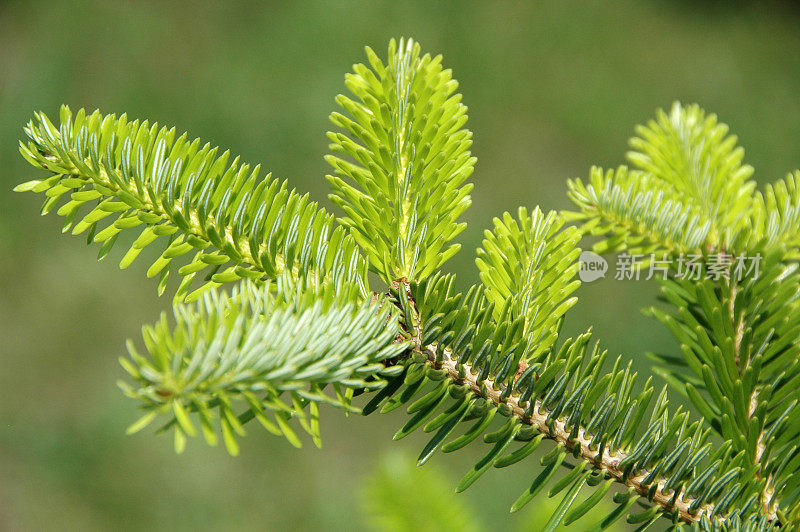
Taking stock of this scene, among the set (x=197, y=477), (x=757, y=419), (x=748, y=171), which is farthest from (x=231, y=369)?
(x=197, y=477)

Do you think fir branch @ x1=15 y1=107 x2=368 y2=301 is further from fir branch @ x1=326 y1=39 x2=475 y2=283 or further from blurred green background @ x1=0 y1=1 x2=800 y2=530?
blurred green background @ x1=0 y1=1 x2=800 y2=530

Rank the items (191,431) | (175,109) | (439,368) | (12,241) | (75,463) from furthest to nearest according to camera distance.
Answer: (175,109)
(12,241)
(75,463)
(439,368)
(191,431)

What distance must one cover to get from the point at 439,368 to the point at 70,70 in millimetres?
2124

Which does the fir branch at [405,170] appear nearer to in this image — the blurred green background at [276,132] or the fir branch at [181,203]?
the fir branch at [181,203]

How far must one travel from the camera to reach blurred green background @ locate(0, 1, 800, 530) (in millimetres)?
1666

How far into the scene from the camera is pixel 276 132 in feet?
6.84

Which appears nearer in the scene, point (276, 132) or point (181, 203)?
point (181, 203)

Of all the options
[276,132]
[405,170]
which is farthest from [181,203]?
[276,132]

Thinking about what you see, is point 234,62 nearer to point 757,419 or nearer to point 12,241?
point 12,241

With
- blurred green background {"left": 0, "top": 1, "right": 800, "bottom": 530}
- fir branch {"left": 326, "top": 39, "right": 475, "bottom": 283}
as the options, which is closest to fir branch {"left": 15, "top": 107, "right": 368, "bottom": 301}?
fir branch {"left": 326, "top": 39, "right": 475, "bottom": 283}

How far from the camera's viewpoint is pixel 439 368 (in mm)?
384

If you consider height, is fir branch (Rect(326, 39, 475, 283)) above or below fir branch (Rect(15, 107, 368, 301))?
above

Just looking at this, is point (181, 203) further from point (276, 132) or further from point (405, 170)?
point (276, 132)

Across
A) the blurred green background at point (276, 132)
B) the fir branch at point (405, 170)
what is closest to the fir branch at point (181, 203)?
the fir branch at point (405, 170)
